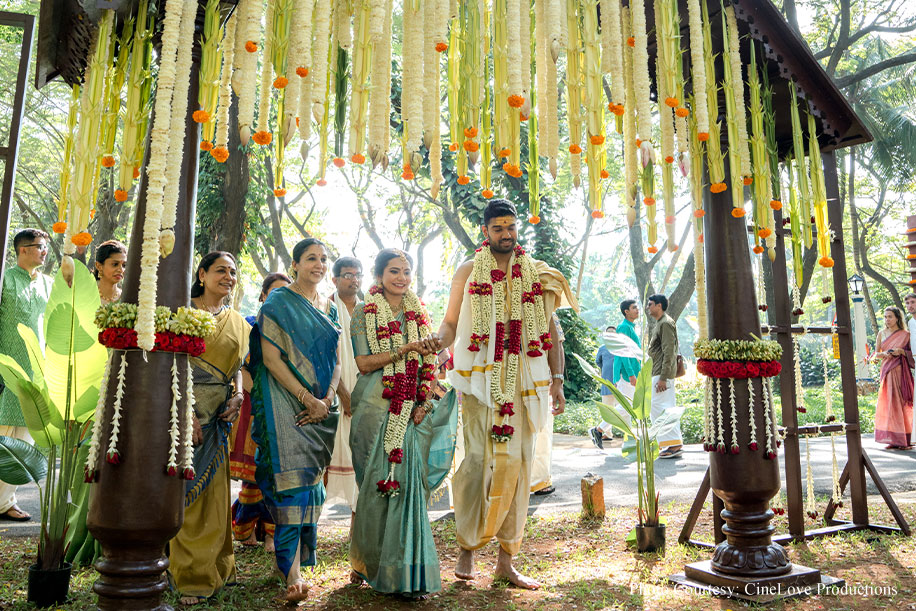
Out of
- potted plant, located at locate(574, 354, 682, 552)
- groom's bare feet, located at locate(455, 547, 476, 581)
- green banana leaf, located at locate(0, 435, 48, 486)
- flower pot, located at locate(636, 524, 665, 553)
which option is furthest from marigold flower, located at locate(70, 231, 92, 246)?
flower pot, located at locate(636, 524, 665, 553)

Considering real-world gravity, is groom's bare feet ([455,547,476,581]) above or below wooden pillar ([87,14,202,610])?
below

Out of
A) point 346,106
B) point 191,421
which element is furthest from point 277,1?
point 191,421

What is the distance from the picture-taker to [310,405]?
388 cm

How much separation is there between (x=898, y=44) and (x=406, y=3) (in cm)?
2379

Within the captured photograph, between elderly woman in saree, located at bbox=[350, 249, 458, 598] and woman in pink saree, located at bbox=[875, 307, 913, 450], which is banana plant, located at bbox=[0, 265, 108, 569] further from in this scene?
woman in pink saree, located at bbox=[875, 307, 913, 450]

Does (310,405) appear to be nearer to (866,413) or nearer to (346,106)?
(346,106)

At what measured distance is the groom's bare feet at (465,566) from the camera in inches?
164

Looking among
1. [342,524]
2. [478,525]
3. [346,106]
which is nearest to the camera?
[346,106]

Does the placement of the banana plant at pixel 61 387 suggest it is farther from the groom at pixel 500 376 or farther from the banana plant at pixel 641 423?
the banana plant at pixel 641 423

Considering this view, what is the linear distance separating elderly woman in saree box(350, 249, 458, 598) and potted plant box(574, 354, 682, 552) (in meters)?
1.24

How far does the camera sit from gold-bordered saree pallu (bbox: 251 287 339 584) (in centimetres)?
378

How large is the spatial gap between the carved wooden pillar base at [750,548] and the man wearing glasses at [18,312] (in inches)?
194

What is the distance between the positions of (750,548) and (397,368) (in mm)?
2209

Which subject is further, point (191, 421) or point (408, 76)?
point (191, 421)
